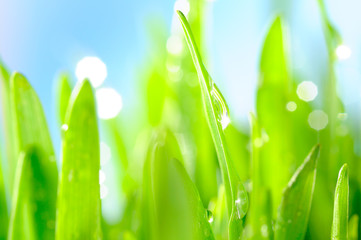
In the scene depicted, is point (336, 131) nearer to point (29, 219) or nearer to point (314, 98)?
point (314, 98)

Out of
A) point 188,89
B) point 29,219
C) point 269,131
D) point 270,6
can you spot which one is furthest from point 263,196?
point 270,6

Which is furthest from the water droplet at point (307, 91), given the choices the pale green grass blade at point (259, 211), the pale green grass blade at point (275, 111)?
the pale green grass blade at point (259, 211)

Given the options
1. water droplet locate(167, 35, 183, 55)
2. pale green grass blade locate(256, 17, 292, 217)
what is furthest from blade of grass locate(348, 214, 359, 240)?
water droplet locate(167, 35, 183, 55)

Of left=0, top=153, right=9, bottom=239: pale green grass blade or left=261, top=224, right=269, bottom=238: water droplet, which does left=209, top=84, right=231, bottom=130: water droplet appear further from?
left=0, top=153, right=9, bottom=239: pale green grass blade

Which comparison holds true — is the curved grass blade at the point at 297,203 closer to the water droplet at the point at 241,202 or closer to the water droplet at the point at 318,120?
the water droplet at the point at 241,202

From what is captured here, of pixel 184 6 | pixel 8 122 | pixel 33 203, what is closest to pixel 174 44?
pixel 184 6

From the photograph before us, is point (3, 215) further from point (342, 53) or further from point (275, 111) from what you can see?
point (342, 53)
